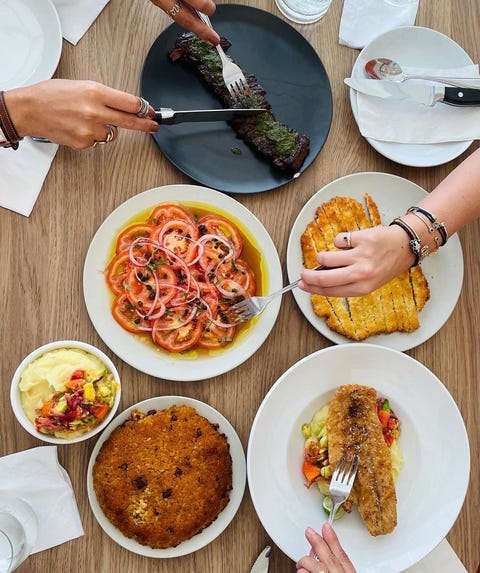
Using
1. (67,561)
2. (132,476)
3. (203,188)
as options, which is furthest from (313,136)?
(67,561)

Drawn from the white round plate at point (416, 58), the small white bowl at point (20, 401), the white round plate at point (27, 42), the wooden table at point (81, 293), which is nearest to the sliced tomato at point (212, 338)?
the wooden table at point (81, 293)

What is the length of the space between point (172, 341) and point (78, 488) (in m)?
0.59

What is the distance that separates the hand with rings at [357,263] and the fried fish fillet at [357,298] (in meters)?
0.21

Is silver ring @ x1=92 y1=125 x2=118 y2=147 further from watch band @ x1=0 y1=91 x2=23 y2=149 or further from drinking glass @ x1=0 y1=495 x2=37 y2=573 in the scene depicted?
drinking glass @ x1=0 y1=495 x2=37 y2=573

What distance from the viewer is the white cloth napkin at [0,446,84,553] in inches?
78.0

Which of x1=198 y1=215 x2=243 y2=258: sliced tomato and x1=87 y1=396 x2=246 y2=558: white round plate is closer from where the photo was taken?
x1=87 y1=396 x2=246 y2=558: white round plate

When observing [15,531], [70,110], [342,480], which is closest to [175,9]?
[70,110]

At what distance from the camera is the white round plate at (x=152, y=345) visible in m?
2.00

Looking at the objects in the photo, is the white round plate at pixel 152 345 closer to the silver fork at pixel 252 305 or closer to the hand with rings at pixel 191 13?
the silver fork at pixel 252 305

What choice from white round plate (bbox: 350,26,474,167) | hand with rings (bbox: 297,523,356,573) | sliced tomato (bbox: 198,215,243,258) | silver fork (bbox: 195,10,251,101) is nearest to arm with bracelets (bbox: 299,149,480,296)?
white round plate (bbox: 350,26,474,167)

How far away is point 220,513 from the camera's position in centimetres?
203

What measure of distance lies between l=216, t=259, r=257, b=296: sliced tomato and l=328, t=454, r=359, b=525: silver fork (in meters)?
0.65

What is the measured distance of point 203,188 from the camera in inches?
81.1

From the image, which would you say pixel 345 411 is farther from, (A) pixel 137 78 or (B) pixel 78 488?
(A) pixel 137 78
